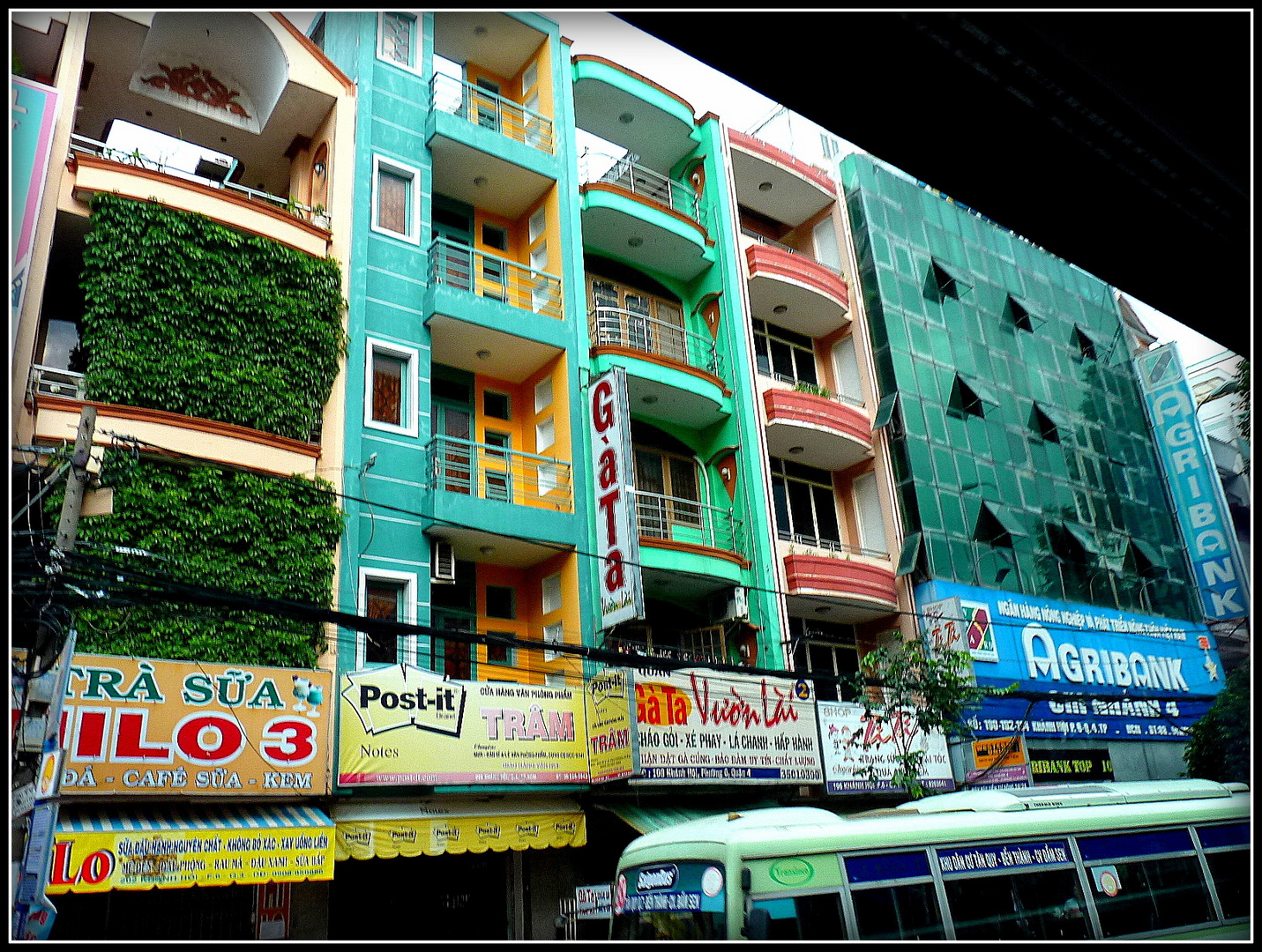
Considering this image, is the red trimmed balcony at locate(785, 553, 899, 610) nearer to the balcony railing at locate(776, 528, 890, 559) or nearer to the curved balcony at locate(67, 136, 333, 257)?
the balcony railing at locate(776, 528, 890, 559)

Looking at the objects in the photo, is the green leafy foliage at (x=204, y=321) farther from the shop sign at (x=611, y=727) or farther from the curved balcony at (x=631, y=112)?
the curved balcony at (x=631, y=112)

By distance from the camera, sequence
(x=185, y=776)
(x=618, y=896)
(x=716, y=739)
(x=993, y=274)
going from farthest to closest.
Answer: (x=993, y=274)
(x=716, y=739)
(x=185, y=776)
(x=618, y=896)

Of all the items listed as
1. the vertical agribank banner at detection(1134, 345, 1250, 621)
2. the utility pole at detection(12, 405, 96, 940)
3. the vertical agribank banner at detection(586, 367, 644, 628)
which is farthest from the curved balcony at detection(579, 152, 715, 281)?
the vertical agribank banner at detection(1134, 345, 1250, 621)

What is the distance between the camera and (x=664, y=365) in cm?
2109

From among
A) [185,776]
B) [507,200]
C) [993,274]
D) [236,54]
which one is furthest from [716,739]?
[993,274]

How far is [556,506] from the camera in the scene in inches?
758

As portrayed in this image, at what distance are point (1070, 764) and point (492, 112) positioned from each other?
2107 cm

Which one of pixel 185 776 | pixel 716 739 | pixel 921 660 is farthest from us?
pixel 921 660

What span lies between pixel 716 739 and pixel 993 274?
66.2 feet

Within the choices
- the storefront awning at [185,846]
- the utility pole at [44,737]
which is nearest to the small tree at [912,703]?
the storefront awning at [185,846]

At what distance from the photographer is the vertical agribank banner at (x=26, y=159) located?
12703mm

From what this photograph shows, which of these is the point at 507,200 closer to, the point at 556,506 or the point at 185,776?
the point at 556,506

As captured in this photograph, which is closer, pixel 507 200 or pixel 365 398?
pixel 365 398

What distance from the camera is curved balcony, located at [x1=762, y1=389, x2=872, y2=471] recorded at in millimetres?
23438
